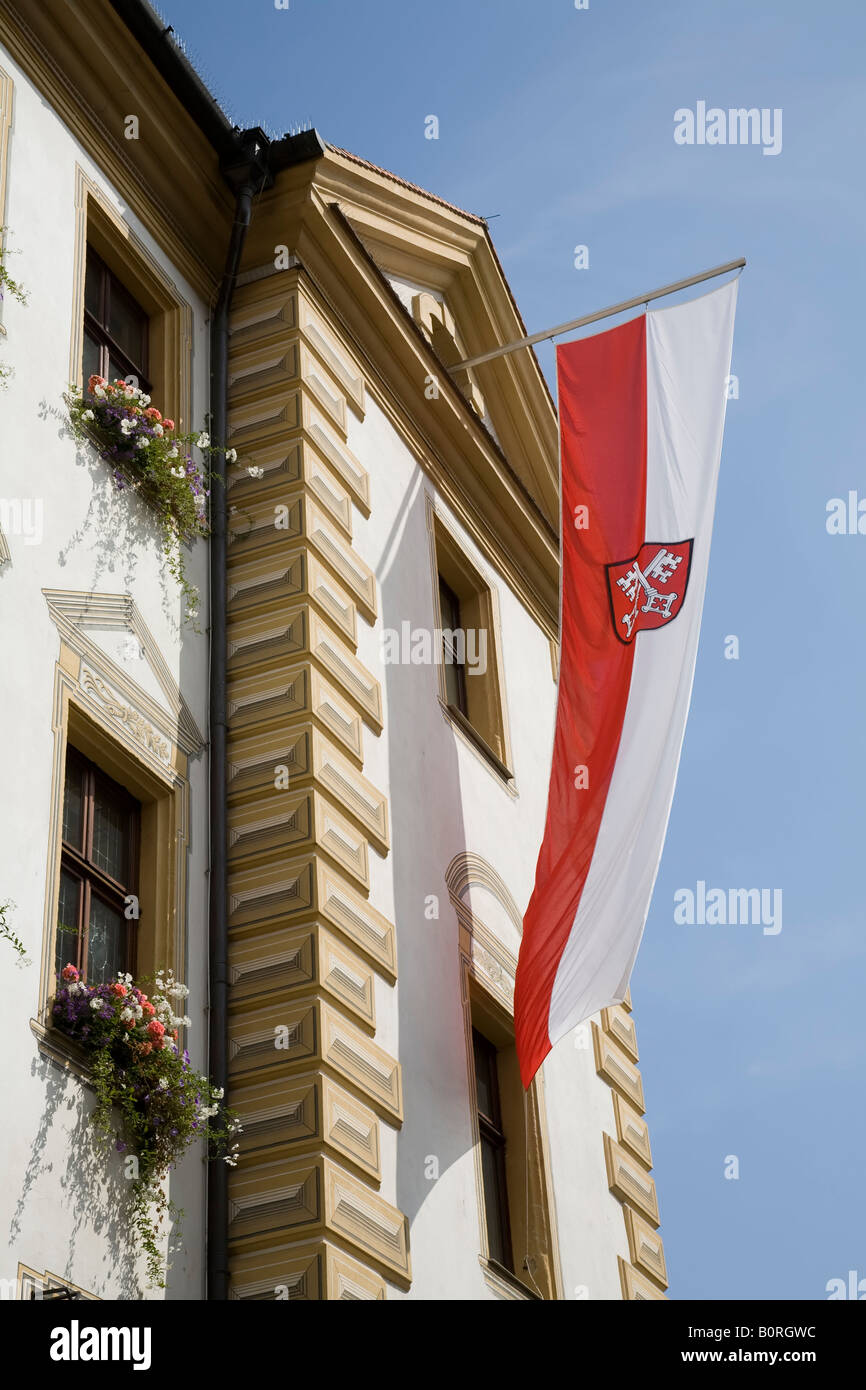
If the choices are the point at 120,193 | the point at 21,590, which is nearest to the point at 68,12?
the point at 120,193

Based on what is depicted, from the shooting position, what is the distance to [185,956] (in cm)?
1092

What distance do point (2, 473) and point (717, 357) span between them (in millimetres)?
5915

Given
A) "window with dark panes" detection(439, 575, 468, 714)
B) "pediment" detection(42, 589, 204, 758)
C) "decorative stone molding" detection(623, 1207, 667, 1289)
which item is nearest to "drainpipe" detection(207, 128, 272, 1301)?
"pediment" detection(42, 589, 204, 758)

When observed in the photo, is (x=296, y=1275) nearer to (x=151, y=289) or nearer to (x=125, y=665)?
(x=125, y=665)

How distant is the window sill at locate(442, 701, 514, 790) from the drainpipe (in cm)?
257

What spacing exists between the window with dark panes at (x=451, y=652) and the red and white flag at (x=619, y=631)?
7.60ft

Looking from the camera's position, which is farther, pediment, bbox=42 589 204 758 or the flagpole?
the flagpole

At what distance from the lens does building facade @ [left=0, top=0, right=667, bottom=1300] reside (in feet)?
33.4

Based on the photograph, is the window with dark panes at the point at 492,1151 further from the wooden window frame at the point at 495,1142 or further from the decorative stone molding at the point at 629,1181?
the decorative stone molding at the point at 629,1181

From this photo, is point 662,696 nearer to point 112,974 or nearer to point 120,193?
point 112,974

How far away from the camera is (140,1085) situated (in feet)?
31.9

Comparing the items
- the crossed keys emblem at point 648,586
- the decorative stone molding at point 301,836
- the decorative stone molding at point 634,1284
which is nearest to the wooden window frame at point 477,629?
the decorative stone molding at point 301,836

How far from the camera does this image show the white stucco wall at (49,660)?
29.3ft

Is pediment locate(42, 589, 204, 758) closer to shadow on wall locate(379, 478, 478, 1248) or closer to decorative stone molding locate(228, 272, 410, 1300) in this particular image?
decorative stone molding locate(228, 272, 410, 1300)
